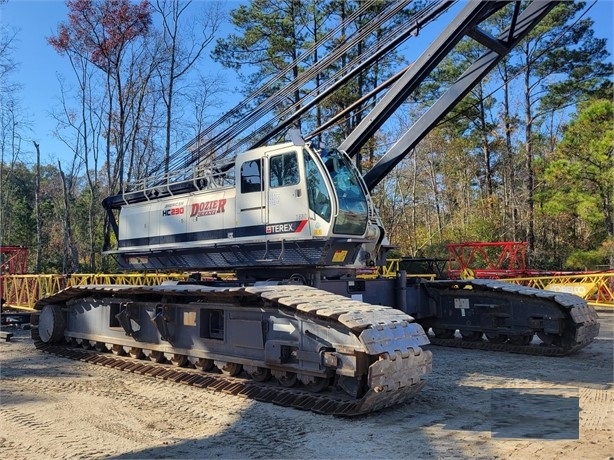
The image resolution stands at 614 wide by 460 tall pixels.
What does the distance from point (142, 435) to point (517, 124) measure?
3457 centimetres

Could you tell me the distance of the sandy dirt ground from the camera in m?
4.65

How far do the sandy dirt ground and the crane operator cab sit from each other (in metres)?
2.13

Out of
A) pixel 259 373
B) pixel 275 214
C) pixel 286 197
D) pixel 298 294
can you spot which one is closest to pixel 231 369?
pixel 259 373

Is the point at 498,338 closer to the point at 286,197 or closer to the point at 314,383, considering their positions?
the point at 286,197

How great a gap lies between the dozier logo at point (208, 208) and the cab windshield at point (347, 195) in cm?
179

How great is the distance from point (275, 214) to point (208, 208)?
1.44m

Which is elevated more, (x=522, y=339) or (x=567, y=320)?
(x=567, y=320)

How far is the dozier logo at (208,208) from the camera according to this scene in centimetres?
880

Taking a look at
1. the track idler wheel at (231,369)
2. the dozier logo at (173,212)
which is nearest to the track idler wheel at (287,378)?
the track idler wheel at (231,369)

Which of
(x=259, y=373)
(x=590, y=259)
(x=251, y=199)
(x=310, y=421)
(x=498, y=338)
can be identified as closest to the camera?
(x=310, y=421)

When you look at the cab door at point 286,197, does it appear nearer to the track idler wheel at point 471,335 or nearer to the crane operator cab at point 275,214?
the crane operator cab at point 275,214

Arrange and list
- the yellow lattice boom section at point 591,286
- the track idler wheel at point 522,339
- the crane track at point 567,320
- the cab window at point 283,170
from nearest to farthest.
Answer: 1. the cab window at point 283,170
2. the crane track at point 567,320
3. the track idler wheel at point 522,339
4. the yellow lattice boom section at point 591,286

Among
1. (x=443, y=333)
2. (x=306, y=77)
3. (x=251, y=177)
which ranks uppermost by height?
(x=306, y=77)

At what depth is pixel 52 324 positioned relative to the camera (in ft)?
33.2
